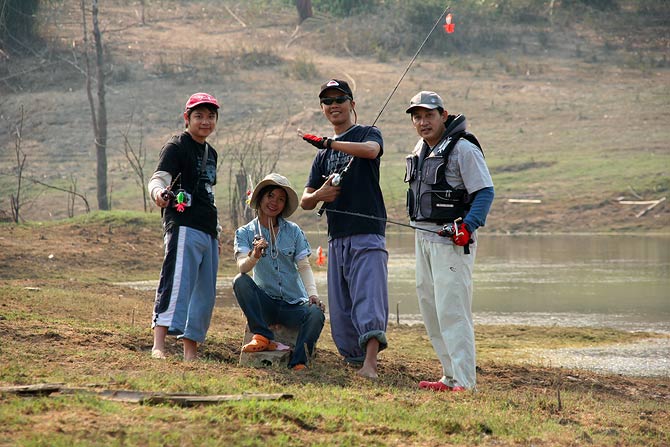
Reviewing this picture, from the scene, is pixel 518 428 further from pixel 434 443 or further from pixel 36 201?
pixel 36 201

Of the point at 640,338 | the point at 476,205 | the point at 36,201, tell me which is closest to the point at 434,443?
the point at 476,205

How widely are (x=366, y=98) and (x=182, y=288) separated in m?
22.9

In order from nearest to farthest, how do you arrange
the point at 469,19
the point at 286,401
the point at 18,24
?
the point at 286,401, the point at 18,24, the point at 469,19

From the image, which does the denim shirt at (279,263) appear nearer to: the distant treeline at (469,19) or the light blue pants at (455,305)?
the light blue pants at (455,305)

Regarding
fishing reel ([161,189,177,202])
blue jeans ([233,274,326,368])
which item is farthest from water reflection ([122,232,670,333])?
fishing reel ([161,189,177,202])

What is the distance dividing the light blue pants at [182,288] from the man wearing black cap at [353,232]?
2.74ft

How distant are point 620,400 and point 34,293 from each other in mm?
5745

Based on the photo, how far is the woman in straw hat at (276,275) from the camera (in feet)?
23.9

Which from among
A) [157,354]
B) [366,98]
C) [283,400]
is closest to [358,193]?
[157,354]

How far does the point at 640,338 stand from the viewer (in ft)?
36.0

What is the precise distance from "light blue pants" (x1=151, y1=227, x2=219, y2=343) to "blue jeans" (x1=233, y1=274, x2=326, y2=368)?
259 mm

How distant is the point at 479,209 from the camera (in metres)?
6.76

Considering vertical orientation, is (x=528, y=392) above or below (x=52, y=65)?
below

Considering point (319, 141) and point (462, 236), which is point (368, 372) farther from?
point (319, 141)
